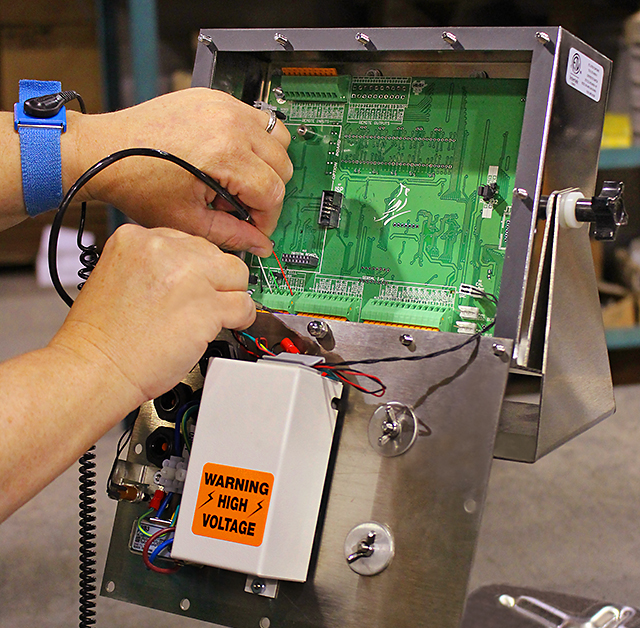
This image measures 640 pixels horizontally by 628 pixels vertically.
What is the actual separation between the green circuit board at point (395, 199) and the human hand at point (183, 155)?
134 mm

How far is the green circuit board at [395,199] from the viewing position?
897mm

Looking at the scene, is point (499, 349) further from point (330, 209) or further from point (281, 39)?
point (281, 39)

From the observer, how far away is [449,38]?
2.77 ft

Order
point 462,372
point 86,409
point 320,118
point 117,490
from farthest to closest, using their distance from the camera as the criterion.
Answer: point 320,118 → point 117,490 → point 462,372 → point 86,409

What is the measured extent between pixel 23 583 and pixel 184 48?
7.74 ft

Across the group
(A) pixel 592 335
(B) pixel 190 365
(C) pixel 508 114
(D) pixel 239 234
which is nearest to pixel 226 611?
(B) pixel 190 365

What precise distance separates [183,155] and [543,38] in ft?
1.49

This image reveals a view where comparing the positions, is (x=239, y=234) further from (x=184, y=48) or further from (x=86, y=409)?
(x=184, y=48)

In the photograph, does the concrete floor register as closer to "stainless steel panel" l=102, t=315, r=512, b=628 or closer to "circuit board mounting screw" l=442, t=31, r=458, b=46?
"stainless steel panel" l=102, t=315, r=512, b=628

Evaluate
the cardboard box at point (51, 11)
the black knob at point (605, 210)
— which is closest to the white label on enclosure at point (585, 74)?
the black knob at point (605, 210)

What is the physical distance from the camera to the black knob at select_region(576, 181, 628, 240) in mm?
788

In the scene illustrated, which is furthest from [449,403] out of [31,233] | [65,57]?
[31,233]

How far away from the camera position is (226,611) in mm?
824

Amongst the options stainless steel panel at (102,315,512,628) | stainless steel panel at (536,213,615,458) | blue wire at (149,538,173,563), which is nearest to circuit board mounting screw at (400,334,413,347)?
stainless steel panel at (102,315,512,628)
